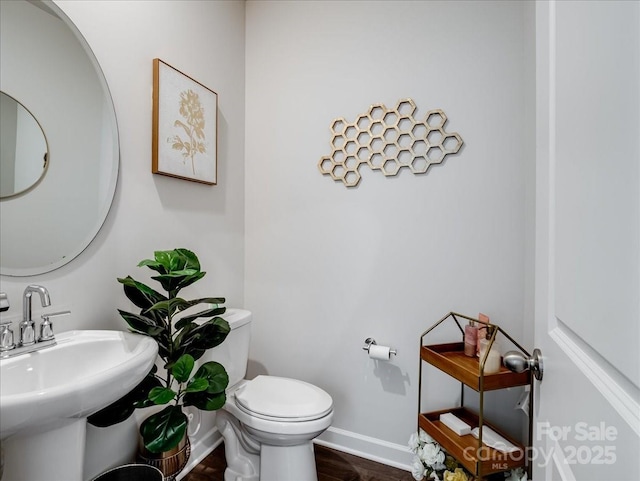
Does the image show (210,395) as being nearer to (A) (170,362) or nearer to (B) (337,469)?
(A) (170,362)

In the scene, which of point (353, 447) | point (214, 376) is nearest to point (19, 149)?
point (214, 376)

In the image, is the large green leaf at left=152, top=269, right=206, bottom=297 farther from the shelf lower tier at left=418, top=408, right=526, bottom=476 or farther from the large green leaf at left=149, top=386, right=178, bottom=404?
the shelf lower tier at left=418, top=408, right=526, bottom=476

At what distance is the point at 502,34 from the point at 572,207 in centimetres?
147

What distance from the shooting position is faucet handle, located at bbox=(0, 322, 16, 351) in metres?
0.96

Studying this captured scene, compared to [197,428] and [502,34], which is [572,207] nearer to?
[502,34]

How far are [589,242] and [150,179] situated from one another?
1.61 meters

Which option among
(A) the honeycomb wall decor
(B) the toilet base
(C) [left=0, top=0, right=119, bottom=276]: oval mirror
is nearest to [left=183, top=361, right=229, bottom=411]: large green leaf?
(B) the toilet base

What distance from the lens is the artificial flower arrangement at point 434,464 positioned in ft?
4.31

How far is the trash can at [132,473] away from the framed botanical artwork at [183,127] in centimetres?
122

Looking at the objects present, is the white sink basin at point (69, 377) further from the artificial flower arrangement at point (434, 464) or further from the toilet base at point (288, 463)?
the artificial flower arrangement at point (434, 464)

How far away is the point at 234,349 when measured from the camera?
65.6 inches

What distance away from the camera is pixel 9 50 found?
1.06 meters

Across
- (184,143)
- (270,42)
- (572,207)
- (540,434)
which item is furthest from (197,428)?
(270,42)

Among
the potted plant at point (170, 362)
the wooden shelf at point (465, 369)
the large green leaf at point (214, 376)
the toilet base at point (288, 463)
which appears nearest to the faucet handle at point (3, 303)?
the potted plant at point (170, 362)
